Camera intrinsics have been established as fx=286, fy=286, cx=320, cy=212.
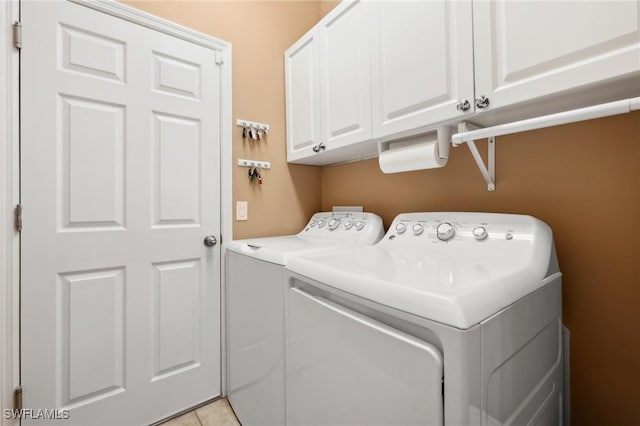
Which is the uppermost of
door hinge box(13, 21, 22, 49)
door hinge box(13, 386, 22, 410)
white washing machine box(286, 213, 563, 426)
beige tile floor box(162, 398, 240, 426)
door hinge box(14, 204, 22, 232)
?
door hinge box(13, 21, 22, 49)

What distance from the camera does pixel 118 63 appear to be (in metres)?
1.45

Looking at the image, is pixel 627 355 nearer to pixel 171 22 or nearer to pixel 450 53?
pixel 450 53

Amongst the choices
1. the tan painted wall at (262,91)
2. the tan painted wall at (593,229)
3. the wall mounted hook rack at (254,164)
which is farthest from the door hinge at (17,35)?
the tan painted wall at (593,229)

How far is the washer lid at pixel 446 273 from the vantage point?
62 centimetres

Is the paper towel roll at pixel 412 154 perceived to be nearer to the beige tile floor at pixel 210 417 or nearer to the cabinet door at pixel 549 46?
the cabinet door at pixel 549 46

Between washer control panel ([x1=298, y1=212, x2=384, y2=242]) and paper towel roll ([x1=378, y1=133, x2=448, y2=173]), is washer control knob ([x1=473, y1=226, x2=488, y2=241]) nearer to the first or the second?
paper towel roll ([x1=378, y1=133, x2=448, y2=173])

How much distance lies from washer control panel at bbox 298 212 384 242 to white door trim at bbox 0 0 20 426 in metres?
1.42

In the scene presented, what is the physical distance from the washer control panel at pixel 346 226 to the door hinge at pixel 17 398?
1.53 meters

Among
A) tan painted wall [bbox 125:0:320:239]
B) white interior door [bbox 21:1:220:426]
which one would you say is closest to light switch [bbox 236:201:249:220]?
tan painted wall [bbox 125:0:320:239]

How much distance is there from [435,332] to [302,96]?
1657mm

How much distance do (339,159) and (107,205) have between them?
137cm

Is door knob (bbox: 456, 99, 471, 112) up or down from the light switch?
up

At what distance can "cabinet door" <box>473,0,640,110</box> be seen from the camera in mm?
755

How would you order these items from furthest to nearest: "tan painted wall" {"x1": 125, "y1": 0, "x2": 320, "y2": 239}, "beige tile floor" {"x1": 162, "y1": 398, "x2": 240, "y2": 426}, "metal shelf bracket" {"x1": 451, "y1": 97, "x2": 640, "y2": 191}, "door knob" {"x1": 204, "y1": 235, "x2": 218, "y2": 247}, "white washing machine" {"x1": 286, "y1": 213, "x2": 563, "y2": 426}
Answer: "tan painted wall" {"x1": 125, "y1": 0, "x2": 320, "y2": 239} → "door knob" {"x1": 204, "y1": 235, "x2": 218, "y2": 247} → "beige tile floor" {"x1": 162, "y1": 398, "x2": 240, "y2": 426} → "metal shelf bracket" {"x1": 451, "y1": 97, "x2": 640, "y2": 191} → "white washing machine" {"x1": 286, "y1": 213, "x2": 563, "y2": 426}
